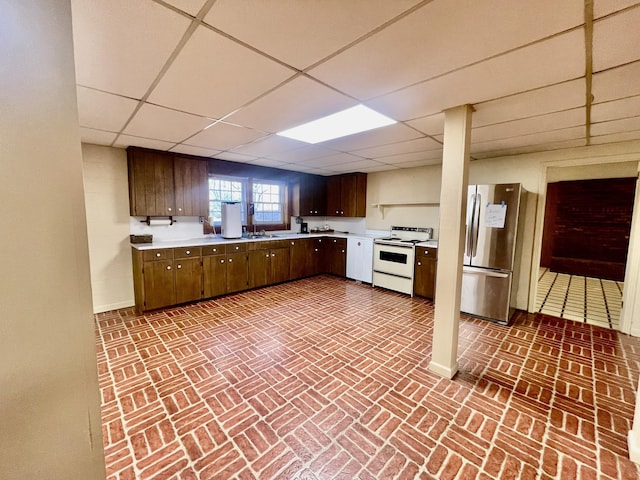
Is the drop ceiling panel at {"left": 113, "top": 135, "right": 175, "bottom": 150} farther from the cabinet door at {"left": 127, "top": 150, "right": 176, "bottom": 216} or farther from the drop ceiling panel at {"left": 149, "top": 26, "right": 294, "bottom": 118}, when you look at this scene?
the drop ceiling panel at {"left": 149, "top": 26, "right": 294, "bottom": 118}

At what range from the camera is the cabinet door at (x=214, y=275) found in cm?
433

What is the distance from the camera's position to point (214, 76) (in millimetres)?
1812

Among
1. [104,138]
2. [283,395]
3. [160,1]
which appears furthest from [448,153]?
[104,138]

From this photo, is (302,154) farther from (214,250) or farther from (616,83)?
(616,83)

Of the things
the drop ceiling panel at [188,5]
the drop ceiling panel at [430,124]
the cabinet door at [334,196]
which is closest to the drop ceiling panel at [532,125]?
the drop ceiling panel at [430,124]

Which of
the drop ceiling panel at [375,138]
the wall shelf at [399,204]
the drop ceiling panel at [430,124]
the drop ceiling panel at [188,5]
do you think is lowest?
the wall shelf at [399,204]

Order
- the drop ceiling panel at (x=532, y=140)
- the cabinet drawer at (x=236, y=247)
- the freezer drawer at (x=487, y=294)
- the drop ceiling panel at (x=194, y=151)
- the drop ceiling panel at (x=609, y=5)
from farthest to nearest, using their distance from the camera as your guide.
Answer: the cabinet drawer at (x=236, y=247) < the drop ceiling panel at (x=194, y=151) < the freezer drawer at (x=487, y=294) < the drop ceiling panel at (x=532, y=140) < the drop ceiling panel at (x=609, y=5)

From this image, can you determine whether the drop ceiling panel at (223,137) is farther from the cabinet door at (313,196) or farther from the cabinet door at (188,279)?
the cabinet door at (313,196)

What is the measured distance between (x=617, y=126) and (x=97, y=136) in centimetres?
567

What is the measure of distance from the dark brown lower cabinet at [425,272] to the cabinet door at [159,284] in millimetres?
3874

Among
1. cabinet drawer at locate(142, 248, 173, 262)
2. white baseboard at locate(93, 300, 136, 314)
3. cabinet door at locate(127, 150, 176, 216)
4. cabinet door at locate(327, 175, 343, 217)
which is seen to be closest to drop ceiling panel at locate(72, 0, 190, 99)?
cabinet door at locate(127, 150, 176, 216)

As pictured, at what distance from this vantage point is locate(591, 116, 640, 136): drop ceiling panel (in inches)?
98.7

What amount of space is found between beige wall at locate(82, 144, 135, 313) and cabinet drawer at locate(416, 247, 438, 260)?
4.61m

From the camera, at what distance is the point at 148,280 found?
3.75m
